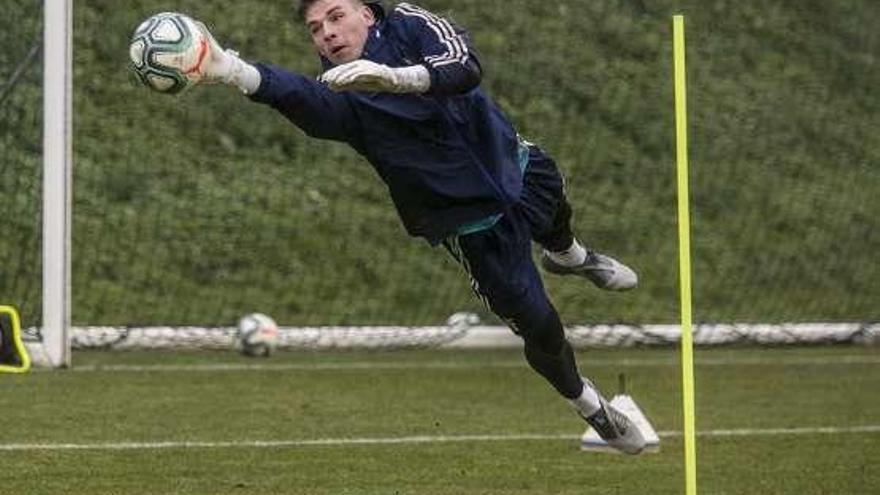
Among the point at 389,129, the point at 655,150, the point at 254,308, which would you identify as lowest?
the point at 254,308

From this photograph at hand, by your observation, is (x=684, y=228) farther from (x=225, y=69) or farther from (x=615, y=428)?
(x=615, y=428)

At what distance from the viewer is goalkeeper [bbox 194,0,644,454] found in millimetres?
7566

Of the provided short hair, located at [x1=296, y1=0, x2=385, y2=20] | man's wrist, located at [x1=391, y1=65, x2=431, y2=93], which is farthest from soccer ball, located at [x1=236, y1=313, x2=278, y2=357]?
man's wrist, located at [x1=391, y1=65, x2=431, y2=93]

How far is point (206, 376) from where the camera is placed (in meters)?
12.4

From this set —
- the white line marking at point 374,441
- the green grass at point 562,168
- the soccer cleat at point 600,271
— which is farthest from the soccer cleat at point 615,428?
the green grass at point 562,168

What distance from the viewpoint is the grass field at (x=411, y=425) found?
335 inches

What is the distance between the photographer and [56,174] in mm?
12461

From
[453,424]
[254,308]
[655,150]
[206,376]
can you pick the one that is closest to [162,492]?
[453,424]

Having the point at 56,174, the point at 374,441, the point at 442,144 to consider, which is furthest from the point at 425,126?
the point at 56,174

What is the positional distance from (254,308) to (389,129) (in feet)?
23.9

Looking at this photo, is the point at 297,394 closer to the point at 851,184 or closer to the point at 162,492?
the point at 162,492

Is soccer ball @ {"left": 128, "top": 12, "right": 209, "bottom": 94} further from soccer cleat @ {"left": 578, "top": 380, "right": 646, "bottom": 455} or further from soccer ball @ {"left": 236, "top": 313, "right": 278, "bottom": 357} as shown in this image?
soccer ball @ {"left": 236, "top": 313, "right": 278, "bottom": 357}

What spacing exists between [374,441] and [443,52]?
2636mm

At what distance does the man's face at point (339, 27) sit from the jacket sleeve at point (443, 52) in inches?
7.1
